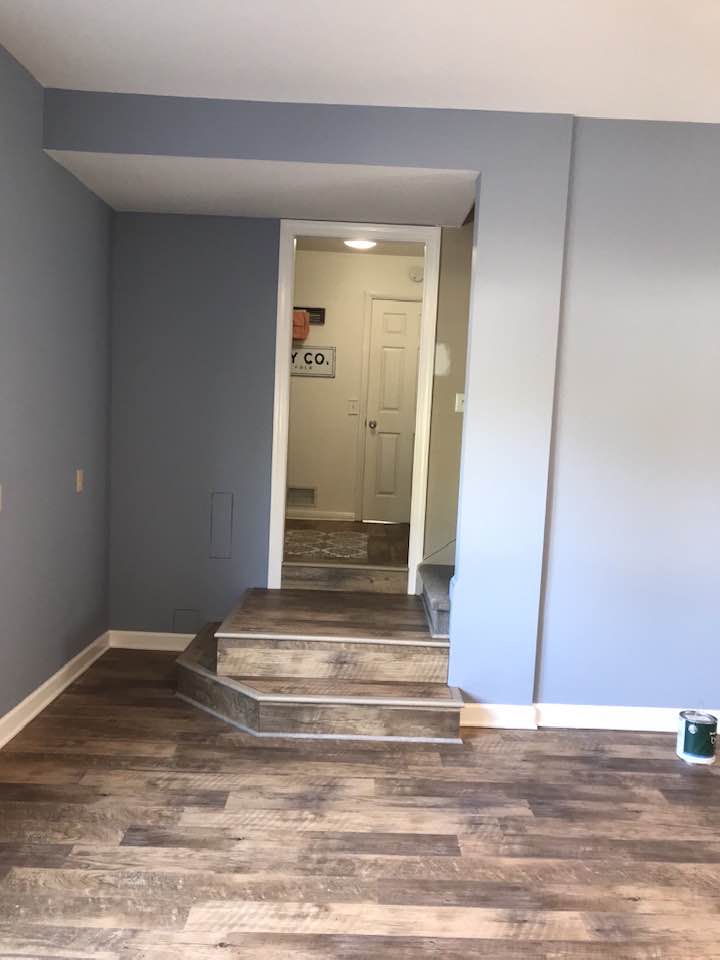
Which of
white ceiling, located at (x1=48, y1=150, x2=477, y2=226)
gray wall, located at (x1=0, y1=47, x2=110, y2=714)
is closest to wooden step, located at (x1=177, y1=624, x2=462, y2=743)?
gray wall, located at (x1=0, y1=47, x2=110, y2=714)

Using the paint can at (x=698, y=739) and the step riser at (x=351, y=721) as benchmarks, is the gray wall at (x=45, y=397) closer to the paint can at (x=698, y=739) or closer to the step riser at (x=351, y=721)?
the step riser at (x=351, y=721)

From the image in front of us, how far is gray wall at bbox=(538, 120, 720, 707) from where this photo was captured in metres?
3.02

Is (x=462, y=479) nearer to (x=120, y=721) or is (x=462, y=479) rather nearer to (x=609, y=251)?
(x=609, y=251)

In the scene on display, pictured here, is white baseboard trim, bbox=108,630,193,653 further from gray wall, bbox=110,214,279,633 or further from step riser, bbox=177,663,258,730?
step riser, bbox=177,663,258,730

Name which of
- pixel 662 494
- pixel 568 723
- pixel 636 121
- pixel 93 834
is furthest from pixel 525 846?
pixel 636 121

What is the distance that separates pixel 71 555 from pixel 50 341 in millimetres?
1017

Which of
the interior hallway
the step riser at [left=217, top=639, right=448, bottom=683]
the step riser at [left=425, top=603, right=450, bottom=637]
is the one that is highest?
the interior hallway

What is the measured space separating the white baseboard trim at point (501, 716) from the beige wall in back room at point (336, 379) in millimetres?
3054

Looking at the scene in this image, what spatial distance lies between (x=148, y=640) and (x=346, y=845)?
205 centimetres

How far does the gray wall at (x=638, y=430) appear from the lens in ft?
9.92

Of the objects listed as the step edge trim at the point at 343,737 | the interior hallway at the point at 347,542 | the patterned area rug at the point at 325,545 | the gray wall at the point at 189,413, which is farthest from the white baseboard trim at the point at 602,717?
the gray wall at the point at 189,413

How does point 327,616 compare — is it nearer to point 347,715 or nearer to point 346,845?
point 347,715

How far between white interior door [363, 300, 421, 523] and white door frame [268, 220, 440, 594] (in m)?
2.07

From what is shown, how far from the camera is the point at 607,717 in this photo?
3197mm
